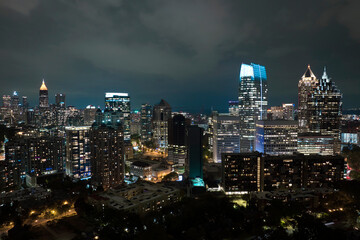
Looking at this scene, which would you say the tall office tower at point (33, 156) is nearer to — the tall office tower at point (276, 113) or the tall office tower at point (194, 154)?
the tall office tower at point (194, 154)

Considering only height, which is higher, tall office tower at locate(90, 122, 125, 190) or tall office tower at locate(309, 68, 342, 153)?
tall office tower at locate(309, 68, 342, 153)

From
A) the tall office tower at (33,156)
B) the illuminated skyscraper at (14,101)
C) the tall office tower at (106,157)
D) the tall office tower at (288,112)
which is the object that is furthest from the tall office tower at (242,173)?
the illuminated skyscraper at (14,101)

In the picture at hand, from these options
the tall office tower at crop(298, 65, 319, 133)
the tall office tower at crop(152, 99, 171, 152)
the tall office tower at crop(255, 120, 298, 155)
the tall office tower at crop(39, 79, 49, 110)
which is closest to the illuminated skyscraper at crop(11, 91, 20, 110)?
the tall office tower at crop(39, 79, 49, 110)

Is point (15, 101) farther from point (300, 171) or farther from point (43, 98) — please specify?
point (300, 171)

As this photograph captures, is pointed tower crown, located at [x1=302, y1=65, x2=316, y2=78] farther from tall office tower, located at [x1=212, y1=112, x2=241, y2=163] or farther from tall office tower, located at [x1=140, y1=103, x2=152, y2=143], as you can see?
tall office tower, located at [x1=140, y1=103, x2=152, y2=143]

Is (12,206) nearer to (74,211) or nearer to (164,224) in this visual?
(74,211)

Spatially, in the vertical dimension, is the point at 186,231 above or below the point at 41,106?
below

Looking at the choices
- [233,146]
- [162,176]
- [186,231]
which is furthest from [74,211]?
[233,146]
